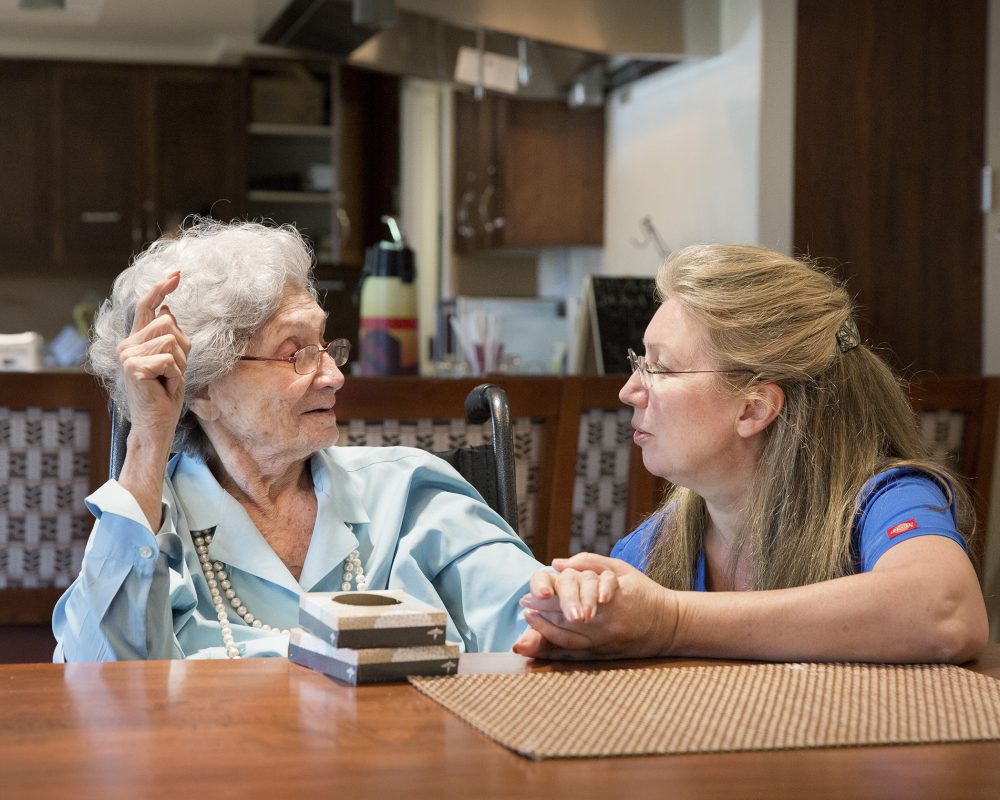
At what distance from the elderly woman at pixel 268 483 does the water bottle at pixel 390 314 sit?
148 cm

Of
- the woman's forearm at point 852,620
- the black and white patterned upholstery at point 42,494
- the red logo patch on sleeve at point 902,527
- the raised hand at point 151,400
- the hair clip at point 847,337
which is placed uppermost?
the hair clip at point 847,337

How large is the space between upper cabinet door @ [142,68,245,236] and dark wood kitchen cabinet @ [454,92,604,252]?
6.66 ft

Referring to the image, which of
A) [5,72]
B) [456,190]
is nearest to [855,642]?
[456,190]

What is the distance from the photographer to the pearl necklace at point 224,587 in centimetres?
155

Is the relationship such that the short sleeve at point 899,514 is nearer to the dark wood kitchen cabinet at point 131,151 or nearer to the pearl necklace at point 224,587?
the pearl necklace at point 224,587

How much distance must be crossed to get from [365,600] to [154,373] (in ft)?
1.39

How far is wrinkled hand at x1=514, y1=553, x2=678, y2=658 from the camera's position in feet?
3.86

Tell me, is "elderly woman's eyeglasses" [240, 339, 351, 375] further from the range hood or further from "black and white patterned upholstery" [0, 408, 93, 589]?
the range hood

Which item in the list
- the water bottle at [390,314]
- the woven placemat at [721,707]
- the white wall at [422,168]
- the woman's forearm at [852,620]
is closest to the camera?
the woven placemat at [721,707]

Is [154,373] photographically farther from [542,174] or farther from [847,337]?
[542,174]

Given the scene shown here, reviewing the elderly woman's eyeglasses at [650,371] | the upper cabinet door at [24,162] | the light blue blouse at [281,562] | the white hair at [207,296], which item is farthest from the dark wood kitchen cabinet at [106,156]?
the elderly woman's eyeglasses at [650,371]

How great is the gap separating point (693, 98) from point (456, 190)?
1.96 m

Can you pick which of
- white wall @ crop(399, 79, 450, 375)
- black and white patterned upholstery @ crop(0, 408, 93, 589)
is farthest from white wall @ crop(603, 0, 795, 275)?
black and white patterned upholstery @ crop(0, 408, 93, 589)

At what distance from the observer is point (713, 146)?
15.0ft
